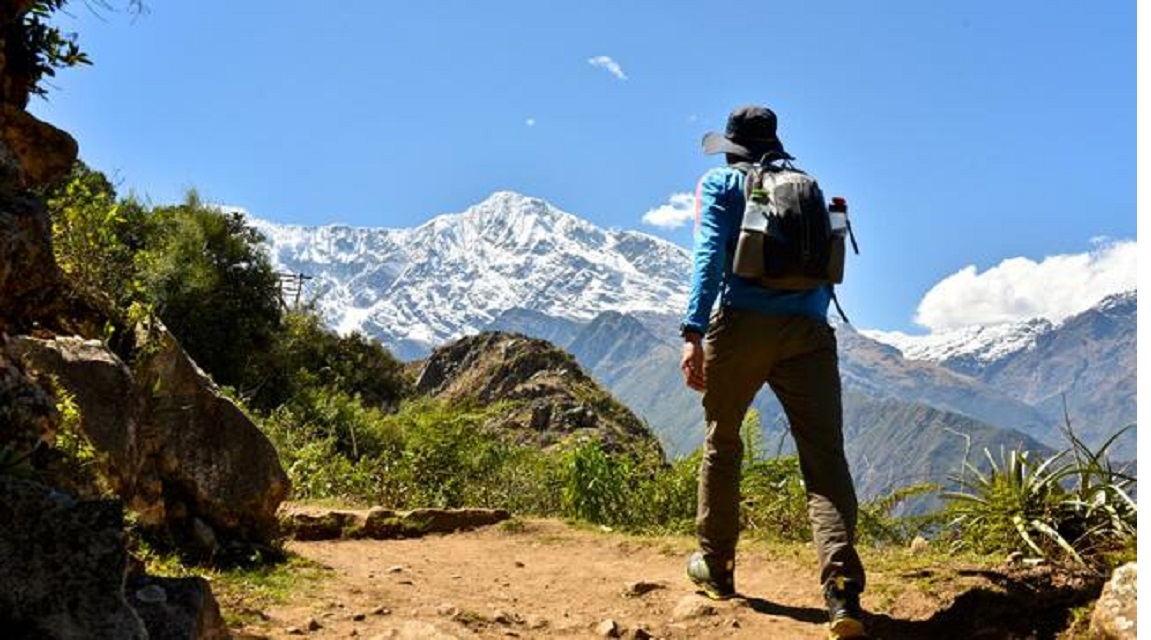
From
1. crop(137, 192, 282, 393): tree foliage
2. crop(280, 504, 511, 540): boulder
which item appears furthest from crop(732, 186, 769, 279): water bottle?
crop(137, 192, 282, 393): tree foliage

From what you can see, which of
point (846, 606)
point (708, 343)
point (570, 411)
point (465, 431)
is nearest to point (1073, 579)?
point (846, 606)

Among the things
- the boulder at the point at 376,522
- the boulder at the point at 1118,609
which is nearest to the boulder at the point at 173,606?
the boulder at the point at 1118,609

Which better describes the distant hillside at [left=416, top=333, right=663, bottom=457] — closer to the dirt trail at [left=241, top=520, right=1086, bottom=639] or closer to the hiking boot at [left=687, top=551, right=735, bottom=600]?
the dirt trail at [left=241, top=520, right=1086, bottom=639]

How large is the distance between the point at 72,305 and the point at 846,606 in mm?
4003

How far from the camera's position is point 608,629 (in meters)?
4.40

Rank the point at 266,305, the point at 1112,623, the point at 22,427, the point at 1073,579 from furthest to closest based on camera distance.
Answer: the point at 266,305, the point at 1073,579, the point at 1112,623, the point at 22,427

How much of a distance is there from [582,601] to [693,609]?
2.74ft

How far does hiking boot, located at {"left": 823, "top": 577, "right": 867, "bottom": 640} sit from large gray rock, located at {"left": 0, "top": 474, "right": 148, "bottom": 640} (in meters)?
2.74

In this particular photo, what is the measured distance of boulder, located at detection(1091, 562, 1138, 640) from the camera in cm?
343

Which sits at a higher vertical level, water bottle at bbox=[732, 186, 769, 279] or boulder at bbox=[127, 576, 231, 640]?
water bottle at bbox=[732, 186, 769, 279]

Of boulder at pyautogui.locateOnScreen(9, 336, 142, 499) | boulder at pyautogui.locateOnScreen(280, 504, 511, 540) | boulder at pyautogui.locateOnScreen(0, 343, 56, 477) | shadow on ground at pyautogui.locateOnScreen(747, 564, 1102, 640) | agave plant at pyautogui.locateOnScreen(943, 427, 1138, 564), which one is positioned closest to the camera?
boulder at pyautogui.locateOnScreen(0, 343, 56, 477)
